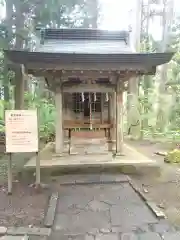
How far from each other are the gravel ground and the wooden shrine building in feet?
6.97

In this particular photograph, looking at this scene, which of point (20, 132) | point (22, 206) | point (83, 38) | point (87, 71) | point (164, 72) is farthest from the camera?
point (164, 72)

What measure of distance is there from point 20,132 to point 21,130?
0.15 feet

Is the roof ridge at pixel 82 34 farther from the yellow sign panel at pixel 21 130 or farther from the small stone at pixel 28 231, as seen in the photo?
the small stone at pixel 28 231

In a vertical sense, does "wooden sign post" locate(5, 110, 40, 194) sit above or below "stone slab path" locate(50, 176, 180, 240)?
above

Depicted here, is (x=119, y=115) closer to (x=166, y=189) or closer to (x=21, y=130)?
(x=166, y=189)

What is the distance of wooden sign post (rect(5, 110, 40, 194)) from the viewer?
18.0ft

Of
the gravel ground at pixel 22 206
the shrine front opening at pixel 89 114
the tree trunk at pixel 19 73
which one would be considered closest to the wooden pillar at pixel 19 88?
the tree trunk at pixel 19 73

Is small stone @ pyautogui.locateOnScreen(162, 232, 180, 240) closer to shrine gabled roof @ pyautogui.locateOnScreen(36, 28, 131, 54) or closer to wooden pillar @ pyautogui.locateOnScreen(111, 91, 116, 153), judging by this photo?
wooden pillar @ pyautogui.locateOnScreen(111, 91, 116, 153)

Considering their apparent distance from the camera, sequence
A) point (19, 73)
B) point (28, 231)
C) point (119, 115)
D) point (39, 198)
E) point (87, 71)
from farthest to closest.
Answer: point (19, 73), point (119, 115), point (87, 71), point (39, 198), point (28, 231)

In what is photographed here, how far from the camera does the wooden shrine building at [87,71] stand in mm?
6418

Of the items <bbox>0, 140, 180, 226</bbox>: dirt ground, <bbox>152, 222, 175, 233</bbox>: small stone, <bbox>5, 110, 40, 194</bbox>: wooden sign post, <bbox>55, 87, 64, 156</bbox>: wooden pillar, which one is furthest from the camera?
<bbox>55, 87, 64, 156</bbox>: wooden pillar

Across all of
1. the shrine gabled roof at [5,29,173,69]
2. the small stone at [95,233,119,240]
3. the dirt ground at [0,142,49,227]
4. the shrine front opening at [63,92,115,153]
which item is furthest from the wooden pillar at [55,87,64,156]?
the small stone at [95,233,119,240]

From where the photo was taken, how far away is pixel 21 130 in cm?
555

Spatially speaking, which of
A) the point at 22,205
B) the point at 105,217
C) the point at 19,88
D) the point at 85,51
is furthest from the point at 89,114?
the point at 19,88
